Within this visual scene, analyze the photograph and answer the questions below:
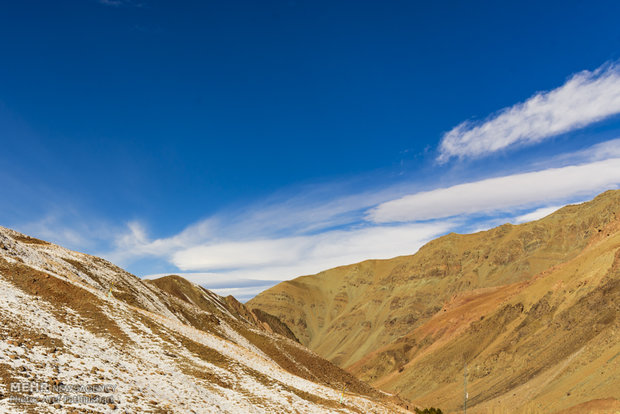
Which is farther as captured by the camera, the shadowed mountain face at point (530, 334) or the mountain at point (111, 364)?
the shadowed mountain face at point (530, 334)

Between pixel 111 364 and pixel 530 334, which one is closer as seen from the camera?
pixel 111 364

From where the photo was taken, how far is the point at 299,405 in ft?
67.1

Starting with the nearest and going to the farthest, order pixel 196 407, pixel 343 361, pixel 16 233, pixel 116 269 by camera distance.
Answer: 1. pixel 196 407
2. pixel 16 233
3. pixel 116 269
4. pixel 343 361

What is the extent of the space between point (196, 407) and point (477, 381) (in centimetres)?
8094

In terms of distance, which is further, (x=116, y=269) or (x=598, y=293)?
(x=598, y=293)

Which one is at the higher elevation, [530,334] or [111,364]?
[111,364]

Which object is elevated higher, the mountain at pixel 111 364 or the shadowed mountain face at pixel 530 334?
the mountain at pixel 111 364

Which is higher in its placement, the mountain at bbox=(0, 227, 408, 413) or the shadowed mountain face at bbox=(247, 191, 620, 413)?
the mountain at bbox=(0, 227, 408, 413)

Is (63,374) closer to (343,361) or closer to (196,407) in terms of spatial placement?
(196,407)

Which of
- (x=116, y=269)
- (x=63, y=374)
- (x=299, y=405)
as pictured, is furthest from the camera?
(x=116, y=269)

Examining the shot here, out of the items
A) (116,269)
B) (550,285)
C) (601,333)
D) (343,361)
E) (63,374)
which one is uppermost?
(116,269)

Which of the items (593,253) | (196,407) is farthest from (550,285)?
(196,407)

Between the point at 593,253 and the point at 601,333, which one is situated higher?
the point at 593,253

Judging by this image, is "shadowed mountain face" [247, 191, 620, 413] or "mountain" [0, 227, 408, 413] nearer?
"mountain" [0, 227, 408, 413]
